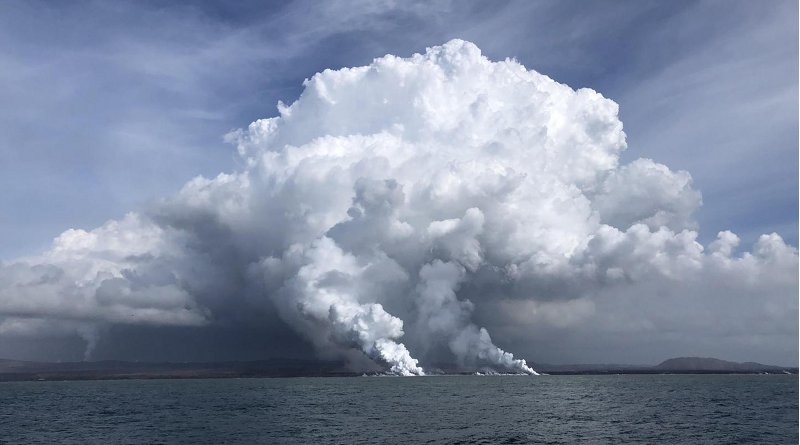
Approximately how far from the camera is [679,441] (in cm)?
11381

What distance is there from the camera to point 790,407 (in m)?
197

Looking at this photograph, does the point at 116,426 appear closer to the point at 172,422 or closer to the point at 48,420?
the point at 172,422

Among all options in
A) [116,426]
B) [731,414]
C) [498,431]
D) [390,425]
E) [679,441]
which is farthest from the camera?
[731,414]

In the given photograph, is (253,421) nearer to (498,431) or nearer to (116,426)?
(116,426)

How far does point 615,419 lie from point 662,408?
4907 centimetres

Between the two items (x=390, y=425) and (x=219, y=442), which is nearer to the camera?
(x=219, y=442)

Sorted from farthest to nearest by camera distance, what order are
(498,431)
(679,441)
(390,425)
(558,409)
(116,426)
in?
(558,409) → (116,426) → (390,425) → (498,431) → (679,441)

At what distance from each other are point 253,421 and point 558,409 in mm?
95973

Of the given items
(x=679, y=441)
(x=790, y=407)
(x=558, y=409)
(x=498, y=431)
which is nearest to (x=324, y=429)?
(x=498, y=431)

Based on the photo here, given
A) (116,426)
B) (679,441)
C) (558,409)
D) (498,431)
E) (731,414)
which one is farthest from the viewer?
(558,409)

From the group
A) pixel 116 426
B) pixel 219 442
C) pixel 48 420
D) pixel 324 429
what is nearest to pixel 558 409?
pixel 324 429

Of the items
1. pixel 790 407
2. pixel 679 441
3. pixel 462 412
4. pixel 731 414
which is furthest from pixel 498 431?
pixel 790 407

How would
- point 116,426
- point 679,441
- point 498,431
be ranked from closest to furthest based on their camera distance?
point 679,441 → point 498,431 → point 116,426

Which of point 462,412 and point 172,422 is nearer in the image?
point 172,422
